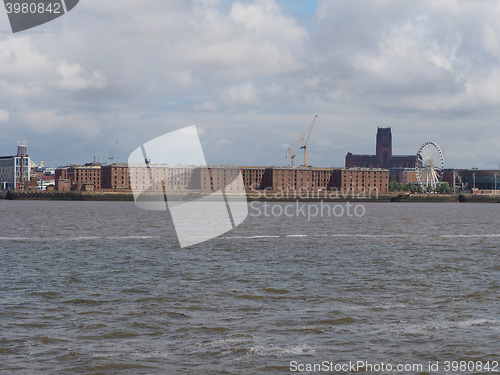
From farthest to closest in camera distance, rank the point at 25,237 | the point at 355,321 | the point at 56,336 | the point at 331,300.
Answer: the point at 25,237 → the point at 331,300 → the point at 355,321 → the point at 56,336

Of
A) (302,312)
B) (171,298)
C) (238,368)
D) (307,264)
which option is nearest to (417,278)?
(307,264)

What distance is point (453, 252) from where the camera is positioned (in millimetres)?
30203

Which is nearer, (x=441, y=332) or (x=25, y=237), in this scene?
(x=441, y=332)

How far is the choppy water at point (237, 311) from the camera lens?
1105 centimetres

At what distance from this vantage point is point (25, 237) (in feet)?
124

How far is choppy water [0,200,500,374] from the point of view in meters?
11.0

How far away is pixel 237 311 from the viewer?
48.9 feet

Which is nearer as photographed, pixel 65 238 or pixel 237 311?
pixel 237 311

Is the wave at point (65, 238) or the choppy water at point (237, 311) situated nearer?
the choppy water at point (237, 311)

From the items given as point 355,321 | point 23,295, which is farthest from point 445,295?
point 23,295

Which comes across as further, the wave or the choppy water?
the wave

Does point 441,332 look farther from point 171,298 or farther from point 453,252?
point 453,252

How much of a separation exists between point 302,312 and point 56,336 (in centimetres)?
589

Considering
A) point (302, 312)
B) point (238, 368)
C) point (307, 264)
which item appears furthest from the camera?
point (307, 264)
